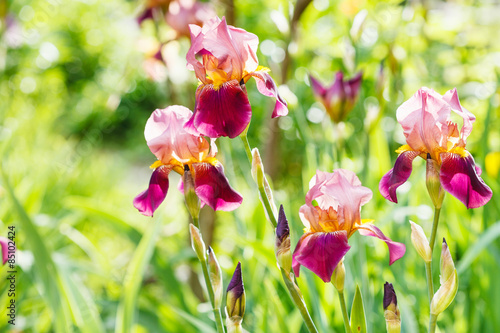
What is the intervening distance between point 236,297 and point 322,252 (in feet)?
0.38

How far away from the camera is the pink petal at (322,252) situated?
47 centimetres

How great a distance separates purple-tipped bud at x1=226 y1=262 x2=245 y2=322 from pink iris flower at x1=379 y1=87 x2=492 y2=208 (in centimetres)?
19

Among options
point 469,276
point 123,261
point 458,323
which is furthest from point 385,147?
point 123,261

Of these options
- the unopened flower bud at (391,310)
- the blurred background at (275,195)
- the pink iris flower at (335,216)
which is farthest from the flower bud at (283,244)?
the blurred background at (275,195)

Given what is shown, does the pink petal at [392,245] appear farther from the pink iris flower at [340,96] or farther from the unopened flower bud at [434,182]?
the pink iris flower at [340,96]

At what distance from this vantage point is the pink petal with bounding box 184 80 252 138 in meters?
0.49

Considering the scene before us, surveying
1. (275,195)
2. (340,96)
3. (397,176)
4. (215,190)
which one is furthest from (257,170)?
(275,195)

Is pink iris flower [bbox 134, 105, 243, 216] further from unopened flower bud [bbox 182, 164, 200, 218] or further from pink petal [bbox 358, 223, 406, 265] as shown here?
pink petal [bbox 358, 223, 406, 265]

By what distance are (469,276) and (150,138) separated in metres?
0.97

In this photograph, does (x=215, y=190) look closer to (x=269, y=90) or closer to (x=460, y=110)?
(x=269, y=90)

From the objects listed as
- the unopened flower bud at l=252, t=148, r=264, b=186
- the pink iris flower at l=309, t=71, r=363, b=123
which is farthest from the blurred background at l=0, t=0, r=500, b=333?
the unopened flower bud at l=252, t=148, r=264, b=186

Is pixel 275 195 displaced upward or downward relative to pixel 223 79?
downward

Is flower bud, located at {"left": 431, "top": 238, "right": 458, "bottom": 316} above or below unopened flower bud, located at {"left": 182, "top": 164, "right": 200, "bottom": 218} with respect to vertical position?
below

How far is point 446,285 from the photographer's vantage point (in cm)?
50
